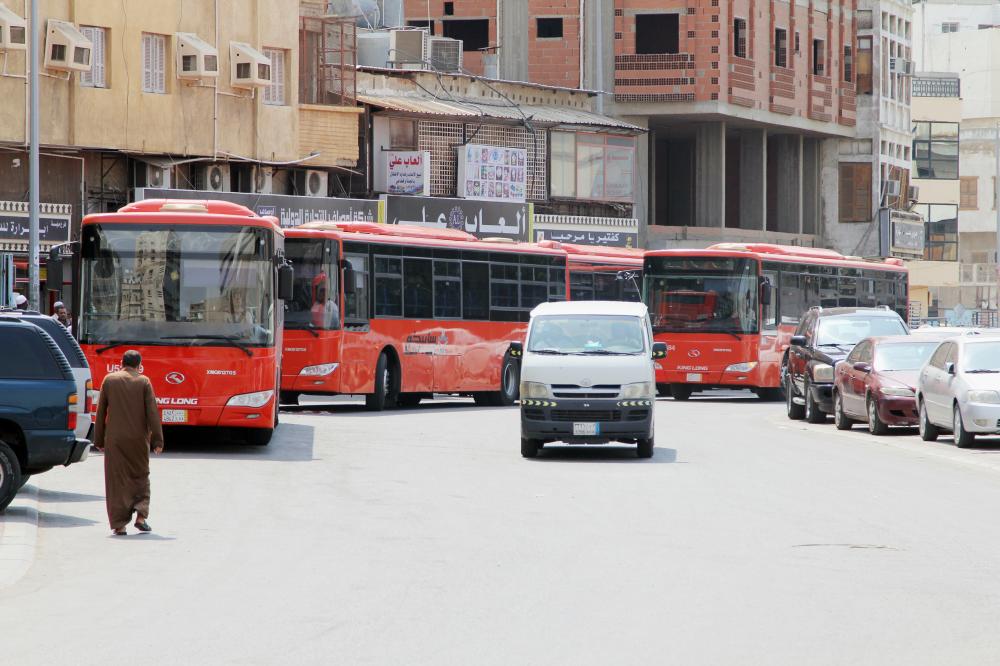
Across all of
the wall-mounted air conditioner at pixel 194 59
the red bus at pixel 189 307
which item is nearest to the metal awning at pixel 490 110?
the wall-mounted air conditioner at pixel 194 59

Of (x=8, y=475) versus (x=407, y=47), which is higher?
(x=407, y=47)

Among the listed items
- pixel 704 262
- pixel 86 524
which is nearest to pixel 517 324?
pixel 704 262

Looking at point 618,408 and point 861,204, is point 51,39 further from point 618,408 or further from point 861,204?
point 861,204

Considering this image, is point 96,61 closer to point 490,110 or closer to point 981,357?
point 490,110

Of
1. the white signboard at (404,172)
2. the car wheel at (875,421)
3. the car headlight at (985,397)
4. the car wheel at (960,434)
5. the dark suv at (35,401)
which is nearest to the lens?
the dark suv at (35,401)

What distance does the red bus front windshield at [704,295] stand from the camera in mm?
39750

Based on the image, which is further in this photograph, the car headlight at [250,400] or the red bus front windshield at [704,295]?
the red bus front windshield at [704,295]

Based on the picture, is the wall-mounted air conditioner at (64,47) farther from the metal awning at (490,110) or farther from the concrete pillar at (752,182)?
the concrete pillar at (752,182)

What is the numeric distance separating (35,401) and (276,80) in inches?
1362

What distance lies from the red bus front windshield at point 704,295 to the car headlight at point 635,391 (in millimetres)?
17187

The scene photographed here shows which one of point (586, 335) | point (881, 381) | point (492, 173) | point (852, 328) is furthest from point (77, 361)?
point (492, 173)

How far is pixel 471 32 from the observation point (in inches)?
2773

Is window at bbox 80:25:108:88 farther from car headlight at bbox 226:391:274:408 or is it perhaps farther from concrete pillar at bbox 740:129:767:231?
concrete pillar at bbox 740:129:767:231

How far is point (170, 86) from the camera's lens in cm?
4572
